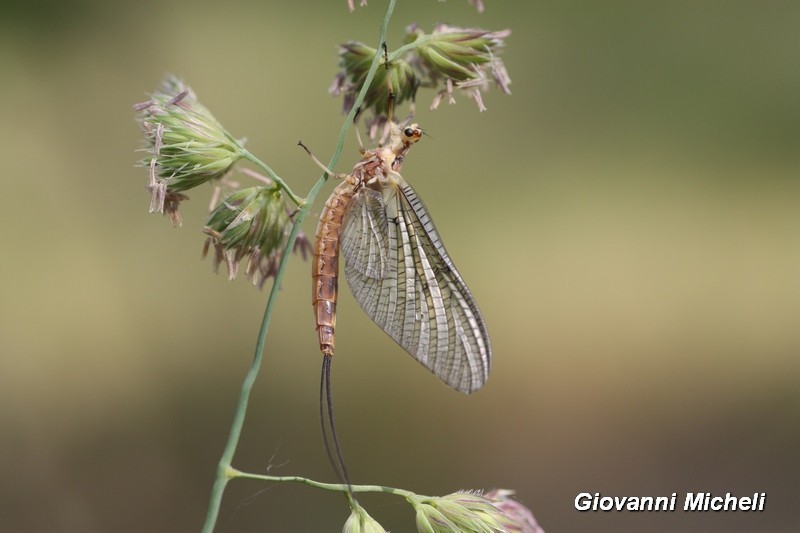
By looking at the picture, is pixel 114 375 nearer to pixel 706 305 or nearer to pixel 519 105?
pixel 519 105

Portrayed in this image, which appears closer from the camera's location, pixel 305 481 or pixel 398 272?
pixel 305 481

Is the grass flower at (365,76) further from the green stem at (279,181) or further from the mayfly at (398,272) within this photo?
the green stem at (279,181)

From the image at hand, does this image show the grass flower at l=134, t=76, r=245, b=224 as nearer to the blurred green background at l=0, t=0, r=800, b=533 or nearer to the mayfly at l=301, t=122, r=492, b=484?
the mayfly at l=301, t=122, r=492, b=484

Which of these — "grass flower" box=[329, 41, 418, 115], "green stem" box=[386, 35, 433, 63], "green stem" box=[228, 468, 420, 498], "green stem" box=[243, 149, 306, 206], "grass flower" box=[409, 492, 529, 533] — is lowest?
"grass flower" box=[409, 492, 529, 533]

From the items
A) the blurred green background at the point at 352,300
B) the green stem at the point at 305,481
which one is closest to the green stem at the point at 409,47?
the green stem at the point at 305,481

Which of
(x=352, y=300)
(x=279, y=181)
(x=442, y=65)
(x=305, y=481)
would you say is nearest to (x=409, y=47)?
(x=442, y=65)

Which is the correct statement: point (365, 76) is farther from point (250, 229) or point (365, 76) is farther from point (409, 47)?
point (250, 229)

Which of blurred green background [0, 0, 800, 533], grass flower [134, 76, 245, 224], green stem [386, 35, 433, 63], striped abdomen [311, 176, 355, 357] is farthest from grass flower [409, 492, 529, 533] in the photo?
blurred green background [0, 0, 800, 533]
